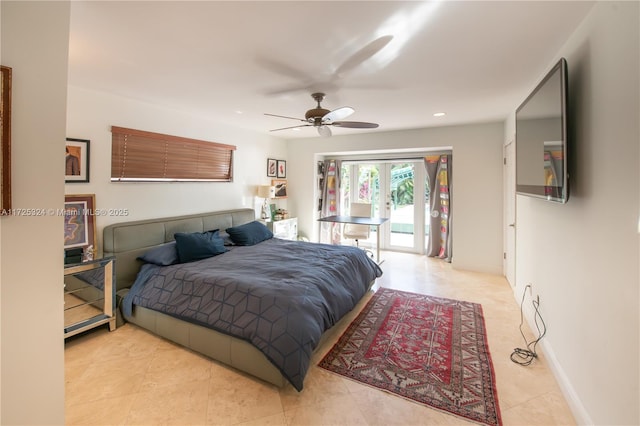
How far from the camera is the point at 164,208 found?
3799 mm

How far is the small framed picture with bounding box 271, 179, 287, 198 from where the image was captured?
573 centimetres

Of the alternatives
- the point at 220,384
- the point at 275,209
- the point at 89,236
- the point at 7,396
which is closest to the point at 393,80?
Answer: the point at 220,384

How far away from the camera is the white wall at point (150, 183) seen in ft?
9.89

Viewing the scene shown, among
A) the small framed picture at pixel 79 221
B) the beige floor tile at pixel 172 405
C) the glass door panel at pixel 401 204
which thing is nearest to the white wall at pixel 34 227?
the beige floor tile at pixel 172 405

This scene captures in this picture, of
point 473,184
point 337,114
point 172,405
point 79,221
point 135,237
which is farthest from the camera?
point 473,184

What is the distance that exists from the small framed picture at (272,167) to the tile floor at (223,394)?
12.0ft

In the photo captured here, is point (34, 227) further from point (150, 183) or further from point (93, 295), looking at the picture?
point (150, 183)

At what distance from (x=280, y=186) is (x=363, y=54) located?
405 cm

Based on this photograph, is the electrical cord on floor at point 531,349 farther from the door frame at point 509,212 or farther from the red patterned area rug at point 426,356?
Result: the door frame at point 509,212

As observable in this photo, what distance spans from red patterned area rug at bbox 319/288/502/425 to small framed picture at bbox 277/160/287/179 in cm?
355

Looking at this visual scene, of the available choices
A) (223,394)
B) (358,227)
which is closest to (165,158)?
(223,394)

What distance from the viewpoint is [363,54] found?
213cm

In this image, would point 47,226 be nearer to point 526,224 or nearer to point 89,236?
point 89,236

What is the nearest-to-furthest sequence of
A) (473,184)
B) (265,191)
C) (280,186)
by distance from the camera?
(473,184), (265,191), (280,186)
